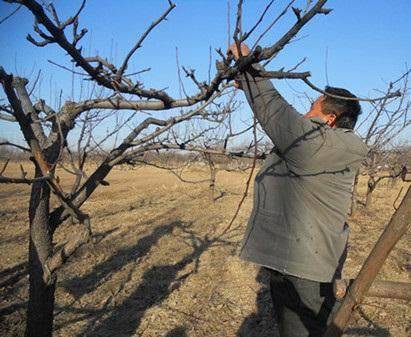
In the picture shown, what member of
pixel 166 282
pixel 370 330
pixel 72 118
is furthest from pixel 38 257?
pixel 370 330

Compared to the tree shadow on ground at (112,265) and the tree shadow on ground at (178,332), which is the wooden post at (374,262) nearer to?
the tree shadow on ground at (178,332)

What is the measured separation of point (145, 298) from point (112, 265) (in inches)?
60.4

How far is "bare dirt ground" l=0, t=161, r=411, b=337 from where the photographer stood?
4.21 m

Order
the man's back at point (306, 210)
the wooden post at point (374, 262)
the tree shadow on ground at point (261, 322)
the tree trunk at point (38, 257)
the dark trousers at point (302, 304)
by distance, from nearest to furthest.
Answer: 1. the wooden post at point (374, 262)
2. the man's back at point (306, 210)
3. the dark trousers at point (302, 304)
4. the tree trunk at point (38, 257)
5. the tree shadow on ground at point (261, 322)

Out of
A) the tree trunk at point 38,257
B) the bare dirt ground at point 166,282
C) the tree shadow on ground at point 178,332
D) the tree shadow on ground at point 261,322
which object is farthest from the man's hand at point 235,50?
the tree shadow on ground at point 178,332

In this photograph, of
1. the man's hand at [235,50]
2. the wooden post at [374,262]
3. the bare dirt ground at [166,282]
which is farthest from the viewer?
the bare dirt ground at [166,282]

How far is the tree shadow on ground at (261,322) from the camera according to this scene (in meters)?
4.05

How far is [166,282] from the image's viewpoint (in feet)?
18.4

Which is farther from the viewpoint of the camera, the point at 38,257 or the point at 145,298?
the point at 145,298

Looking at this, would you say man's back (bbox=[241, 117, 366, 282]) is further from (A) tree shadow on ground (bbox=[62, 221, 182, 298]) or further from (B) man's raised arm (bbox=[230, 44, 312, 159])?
(A) tree shadow on ground (bbox=[62, 221, 182, 298])

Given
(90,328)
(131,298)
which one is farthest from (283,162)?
(131,298)

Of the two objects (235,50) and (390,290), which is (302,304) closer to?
(390,290)

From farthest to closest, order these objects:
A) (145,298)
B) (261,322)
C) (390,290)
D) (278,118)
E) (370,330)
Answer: (145,298) → (261,322) → (370,330) → (278,118) → (390,290)

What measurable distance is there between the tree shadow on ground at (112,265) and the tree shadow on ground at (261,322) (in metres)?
2.23
